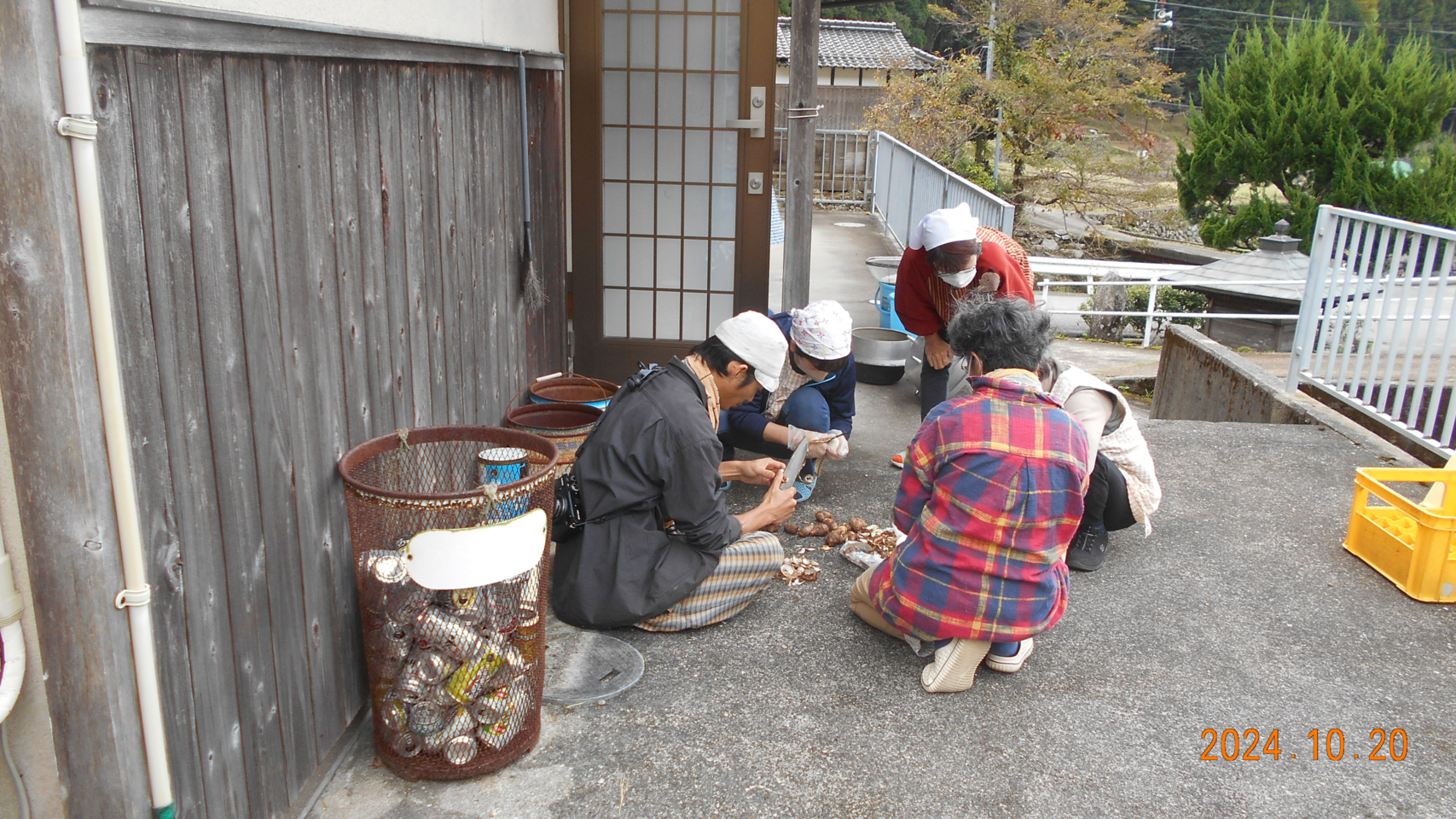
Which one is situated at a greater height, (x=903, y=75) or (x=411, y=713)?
(x=903, y=75)

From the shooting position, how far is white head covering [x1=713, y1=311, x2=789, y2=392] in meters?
3.39

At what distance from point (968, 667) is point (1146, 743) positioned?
55 cm

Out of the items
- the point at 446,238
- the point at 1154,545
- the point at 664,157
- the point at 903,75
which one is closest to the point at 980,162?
the point at 903,75

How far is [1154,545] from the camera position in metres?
4.41

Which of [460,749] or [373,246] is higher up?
[373,246]

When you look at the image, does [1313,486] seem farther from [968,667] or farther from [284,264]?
[284,264]

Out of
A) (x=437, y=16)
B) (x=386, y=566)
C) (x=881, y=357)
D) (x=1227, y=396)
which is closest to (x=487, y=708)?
(x=386, y=566)

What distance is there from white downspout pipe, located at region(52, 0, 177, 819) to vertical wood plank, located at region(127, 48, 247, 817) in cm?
10

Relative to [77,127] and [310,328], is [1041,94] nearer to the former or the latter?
[310,328]

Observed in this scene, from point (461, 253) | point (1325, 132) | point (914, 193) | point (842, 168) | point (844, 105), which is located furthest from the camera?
point (844, 105)

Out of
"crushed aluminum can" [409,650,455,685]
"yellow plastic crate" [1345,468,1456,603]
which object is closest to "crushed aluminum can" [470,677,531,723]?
"crushed aluminum can" [409,650,455,685]

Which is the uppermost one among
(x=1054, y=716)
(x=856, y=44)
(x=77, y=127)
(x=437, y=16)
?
(x=856, y=44)

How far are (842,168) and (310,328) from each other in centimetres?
1813

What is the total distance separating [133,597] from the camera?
6.03 ft
